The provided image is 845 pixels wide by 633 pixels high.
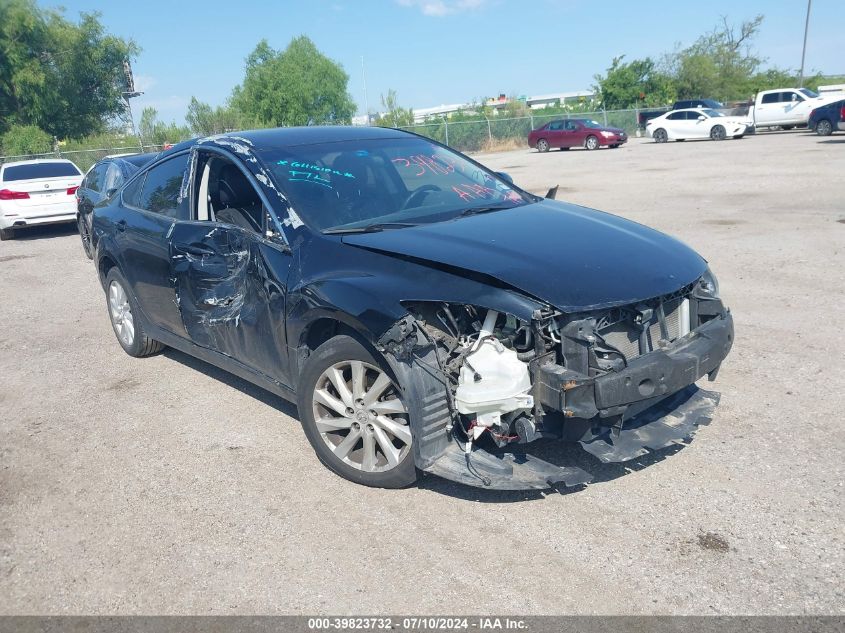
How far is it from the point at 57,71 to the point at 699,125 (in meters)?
38.3

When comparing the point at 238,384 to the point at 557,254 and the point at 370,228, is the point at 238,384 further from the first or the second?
the point at 557,254

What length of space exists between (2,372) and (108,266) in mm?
1287

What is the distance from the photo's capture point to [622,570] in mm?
3117

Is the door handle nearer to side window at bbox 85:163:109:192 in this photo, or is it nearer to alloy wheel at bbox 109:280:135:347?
alloy wheel at bbox 109:280:135:347

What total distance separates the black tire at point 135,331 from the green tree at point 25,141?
3937 cm

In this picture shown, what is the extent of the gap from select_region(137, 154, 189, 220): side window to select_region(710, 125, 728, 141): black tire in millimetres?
30553

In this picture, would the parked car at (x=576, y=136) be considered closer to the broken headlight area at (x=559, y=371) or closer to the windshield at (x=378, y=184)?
the windshield at (x=378, y=184)

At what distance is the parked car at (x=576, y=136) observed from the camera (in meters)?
33.3

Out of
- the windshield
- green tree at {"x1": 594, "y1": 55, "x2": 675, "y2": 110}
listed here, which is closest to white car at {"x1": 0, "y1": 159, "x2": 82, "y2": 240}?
the windshield

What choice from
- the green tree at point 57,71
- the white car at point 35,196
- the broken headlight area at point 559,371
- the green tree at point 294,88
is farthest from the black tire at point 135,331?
the green tree at point 294,88

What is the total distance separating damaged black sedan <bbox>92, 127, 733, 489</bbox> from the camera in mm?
3396

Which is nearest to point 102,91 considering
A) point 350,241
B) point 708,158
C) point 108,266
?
point 708,158

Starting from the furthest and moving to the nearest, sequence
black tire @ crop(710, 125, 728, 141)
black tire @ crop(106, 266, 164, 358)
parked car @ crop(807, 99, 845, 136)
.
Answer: black tire @ crop(710, 125, 728, 141) → parked car @ crop(807, 99, 845, 136) → black tire @ crop(106, 266, 164, 358)

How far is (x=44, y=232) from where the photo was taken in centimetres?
1689
